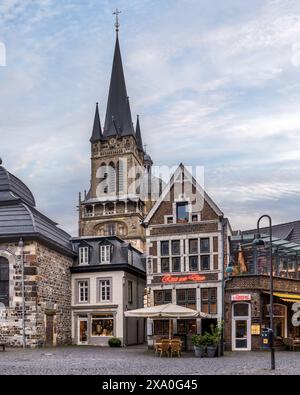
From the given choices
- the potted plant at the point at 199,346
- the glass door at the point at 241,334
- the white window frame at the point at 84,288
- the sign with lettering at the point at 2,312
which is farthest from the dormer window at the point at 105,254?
the potted plant at the point at 199,346

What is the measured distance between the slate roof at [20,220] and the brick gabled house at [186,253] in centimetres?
642

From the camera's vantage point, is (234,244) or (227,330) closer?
(227,330)

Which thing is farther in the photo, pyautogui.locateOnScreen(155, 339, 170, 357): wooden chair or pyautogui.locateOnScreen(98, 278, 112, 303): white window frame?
pyautogui.locateOnScreen(98, 278, 112, 303): white window frame

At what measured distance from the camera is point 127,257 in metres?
41.9

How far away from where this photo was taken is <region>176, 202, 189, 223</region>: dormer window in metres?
36.5

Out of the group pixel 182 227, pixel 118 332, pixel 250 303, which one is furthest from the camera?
pixel 118 332

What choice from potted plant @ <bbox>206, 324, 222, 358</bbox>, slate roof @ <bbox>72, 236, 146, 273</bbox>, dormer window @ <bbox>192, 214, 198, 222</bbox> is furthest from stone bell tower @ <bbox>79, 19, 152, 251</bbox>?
potted plant @ <bbox>206, 324, 222, 358</bbox>

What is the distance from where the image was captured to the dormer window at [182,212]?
36469mm

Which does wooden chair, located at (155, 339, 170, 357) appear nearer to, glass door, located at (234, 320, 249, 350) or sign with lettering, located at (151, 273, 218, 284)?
glass door, located at (234, 320, 249, 350)

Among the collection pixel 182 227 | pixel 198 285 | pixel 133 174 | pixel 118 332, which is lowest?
pixel 118 332

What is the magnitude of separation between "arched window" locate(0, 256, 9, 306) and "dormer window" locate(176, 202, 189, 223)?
10.3m
